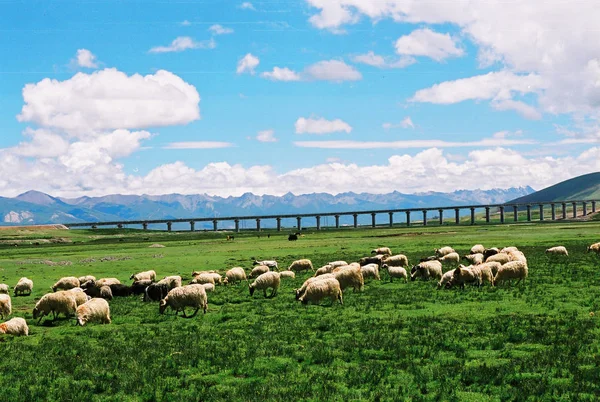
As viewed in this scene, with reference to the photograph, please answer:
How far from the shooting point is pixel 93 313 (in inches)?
1043

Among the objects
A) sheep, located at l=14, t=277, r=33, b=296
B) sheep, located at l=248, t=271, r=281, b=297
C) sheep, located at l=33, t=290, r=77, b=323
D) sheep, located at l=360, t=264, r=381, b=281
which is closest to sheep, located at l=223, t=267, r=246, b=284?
sheep, located at l=248, t=271, r=281, b=297

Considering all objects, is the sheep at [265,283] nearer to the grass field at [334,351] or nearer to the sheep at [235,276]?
the grass field at [334,351]

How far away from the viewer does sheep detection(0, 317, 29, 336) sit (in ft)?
79.5

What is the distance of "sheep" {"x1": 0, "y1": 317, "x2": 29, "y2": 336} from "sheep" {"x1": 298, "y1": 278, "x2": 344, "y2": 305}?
1299cm

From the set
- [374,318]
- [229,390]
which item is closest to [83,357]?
[229,390]

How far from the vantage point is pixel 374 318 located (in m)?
24.8

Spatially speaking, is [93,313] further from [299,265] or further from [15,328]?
[299,265]

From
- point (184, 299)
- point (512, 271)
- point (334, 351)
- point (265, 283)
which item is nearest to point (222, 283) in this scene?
point (265, 283)

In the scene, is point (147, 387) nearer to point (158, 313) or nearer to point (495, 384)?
point (495, 384)

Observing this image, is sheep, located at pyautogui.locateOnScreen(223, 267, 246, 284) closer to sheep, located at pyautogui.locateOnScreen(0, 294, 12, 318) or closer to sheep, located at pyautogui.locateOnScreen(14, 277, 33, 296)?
sheep, located at pyautogui.locateOnScreen(14, 277, 33, 296)

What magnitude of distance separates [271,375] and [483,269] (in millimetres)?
21351

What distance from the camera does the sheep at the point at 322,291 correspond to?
1166 inches

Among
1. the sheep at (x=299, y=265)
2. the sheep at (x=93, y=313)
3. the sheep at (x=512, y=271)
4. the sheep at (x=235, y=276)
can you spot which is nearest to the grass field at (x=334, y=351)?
the sheep at (x=93, y=313)

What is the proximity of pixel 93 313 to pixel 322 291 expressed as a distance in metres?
11.0
